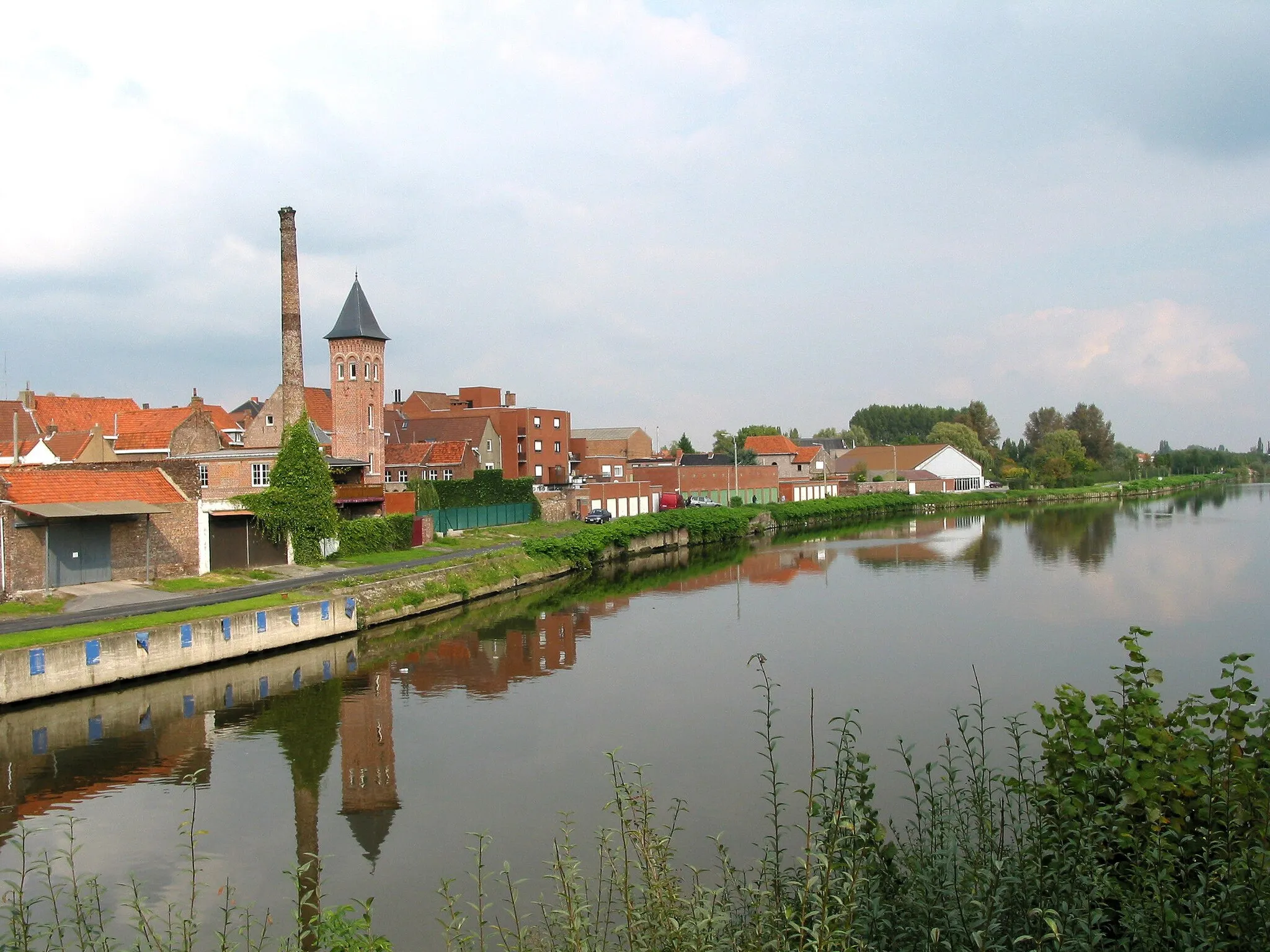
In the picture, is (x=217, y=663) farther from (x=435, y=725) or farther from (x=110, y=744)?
(x=435, y=725)

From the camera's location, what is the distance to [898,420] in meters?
179

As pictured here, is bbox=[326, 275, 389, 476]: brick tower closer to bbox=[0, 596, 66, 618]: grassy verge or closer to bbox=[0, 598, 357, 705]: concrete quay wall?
bbox=[0, 598, 357, 705]: concrete quay wall

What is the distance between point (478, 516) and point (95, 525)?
953 inches

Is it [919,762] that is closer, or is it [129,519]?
[919,762]

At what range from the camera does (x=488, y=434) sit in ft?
228

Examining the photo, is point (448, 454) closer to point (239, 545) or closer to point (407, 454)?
point (407, 454)

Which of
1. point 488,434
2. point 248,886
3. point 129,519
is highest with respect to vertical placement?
point 488,434

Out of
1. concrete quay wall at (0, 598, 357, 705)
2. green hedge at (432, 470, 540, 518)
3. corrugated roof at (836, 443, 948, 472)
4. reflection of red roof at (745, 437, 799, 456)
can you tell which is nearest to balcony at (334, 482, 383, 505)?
green hedge at (432, 470, 540, 518)

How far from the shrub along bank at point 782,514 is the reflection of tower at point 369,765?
21057 mm

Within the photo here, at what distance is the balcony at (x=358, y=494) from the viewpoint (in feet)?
138

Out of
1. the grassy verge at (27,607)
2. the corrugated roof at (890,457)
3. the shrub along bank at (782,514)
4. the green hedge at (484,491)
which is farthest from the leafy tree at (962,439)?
the grassy verge at (27,607)

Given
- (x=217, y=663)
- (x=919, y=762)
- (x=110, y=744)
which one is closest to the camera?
(x=919, y=762)

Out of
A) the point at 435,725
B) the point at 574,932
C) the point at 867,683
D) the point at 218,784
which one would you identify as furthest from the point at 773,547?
the point at 574,932

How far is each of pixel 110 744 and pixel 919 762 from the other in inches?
599
